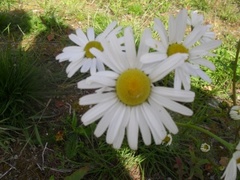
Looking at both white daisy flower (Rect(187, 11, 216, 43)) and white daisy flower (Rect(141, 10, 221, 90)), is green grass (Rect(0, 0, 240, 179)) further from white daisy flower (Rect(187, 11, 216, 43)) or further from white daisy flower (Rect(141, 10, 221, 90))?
white daisy flower (Rect(141, 10, 221, 90))

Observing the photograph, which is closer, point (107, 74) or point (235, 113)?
point (107, 74)

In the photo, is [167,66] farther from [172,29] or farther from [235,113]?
[235,113]

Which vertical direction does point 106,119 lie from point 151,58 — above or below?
below

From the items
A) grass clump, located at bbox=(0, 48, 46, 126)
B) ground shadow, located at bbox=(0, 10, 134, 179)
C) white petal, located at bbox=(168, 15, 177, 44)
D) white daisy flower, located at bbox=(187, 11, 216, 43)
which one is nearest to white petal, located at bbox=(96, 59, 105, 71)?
white petal, located at bbox=(168, 15, 177, 44)

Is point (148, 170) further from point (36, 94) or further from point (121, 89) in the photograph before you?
point (121, 89)

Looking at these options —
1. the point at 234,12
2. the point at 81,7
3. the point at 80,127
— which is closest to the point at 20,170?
the point at 80,127

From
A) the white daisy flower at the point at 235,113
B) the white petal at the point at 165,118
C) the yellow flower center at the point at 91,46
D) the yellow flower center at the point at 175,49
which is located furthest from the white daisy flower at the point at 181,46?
the yellow flower center at the point at 91,46

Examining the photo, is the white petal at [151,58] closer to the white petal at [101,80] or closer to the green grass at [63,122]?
the white petal at [101,80]

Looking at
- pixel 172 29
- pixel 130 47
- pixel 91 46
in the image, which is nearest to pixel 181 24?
pixel 172 29
